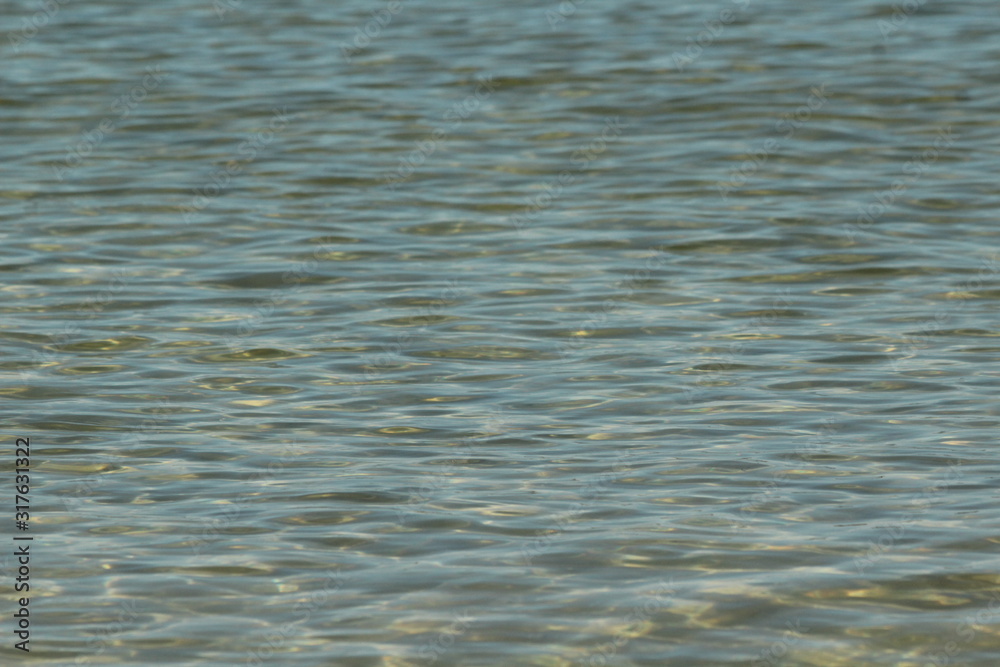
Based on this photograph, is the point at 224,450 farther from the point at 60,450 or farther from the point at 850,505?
the point at 850,505

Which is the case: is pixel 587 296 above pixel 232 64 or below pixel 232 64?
below

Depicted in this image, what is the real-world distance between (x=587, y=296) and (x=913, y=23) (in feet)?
28.0

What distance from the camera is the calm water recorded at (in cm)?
504

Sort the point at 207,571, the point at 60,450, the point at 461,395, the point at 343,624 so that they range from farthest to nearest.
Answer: the point at 461,395 < the point at 60,450 < the point at 207,571 < the point at 343,624

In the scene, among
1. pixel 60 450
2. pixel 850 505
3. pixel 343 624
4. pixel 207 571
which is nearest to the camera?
pixel 343 624

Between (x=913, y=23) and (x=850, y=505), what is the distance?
11.2 metres

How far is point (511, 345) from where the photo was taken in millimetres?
7992

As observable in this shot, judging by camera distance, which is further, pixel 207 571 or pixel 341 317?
pixel 341 317

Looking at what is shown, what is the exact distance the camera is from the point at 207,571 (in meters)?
5.28

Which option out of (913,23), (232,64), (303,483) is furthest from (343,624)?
(913,23)

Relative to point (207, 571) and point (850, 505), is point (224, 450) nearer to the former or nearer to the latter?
point (207, 571)

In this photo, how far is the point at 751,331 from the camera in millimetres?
8156

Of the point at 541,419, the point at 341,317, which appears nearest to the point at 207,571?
the point at 541,419

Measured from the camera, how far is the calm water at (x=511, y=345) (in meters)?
5.04
